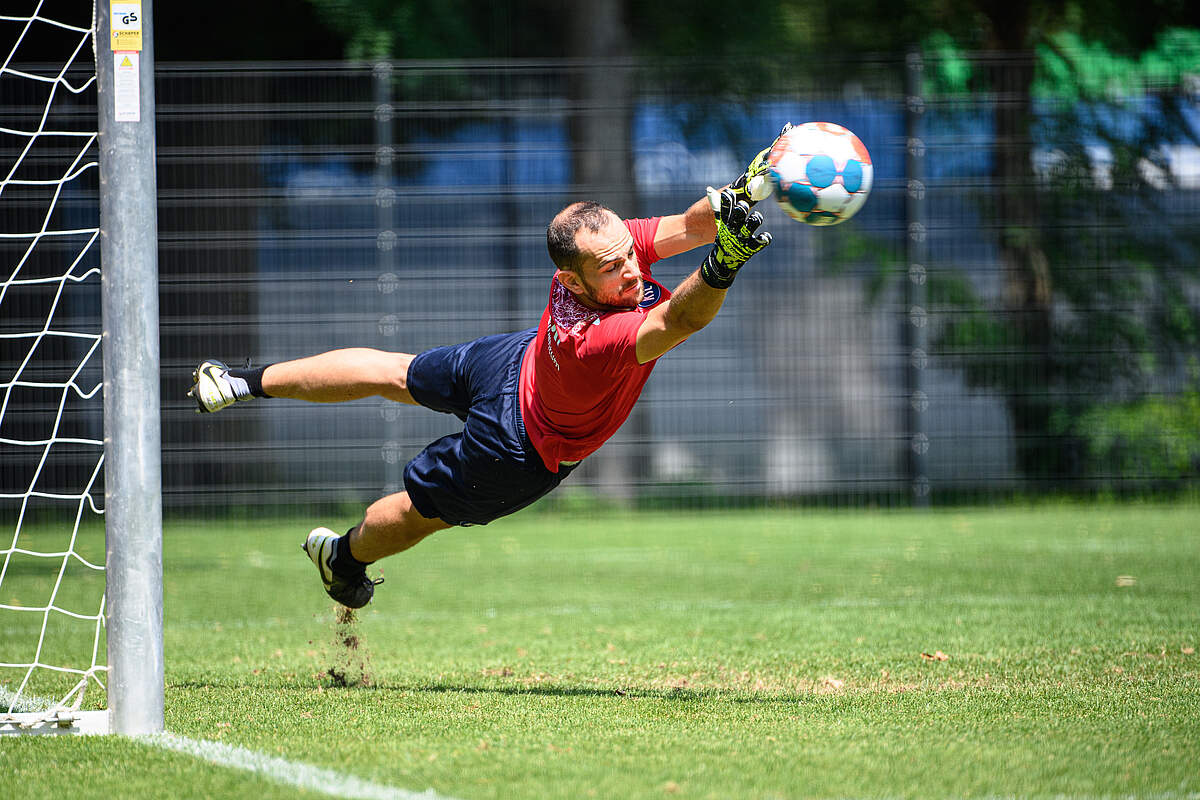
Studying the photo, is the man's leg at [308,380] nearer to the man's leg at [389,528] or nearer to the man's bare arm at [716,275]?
the man's leg at [389,528]

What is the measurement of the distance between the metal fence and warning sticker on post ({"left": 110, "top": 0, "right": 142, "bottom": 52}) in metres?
7.94

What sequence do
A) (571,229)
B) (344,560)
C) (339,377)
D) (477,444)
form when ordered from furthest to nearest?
(344,560) → (339,377) → (477,444) → (571,229)

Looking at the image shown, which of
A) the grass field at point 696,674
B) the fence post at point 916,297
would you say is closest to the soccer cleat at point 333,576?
the grass field at point 696,674

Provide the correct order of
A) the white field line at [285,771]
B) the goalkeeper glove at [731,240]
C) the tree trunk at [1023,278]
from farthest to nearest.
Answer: the tree trunk at [1023,278]
the goalkeeper glove at [731,240]
the white field line at [285,771]

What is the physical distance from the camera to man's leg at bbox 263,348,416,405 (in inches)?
191

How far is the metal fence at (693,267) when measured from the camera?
1178 centimetres

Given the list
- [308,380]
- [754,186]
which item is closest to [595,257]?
[754,186]

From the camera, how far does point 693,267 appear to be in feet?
39.8

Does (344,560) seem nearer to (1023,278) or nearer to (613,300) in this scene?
(613,300)

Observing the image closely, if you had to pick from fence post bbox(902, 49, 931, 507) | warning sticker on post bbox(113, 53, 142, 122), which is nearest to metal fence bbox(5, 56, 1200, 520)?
fence post bbox(902, 49, 931, 507)

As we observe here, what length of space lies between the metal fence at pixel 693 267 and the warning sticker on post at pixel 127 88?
796 centimetres

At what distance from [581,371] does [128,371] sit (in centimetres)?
153

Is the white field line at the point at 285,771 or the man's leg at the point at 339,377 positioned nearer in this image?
the white field line at the point at 285,771

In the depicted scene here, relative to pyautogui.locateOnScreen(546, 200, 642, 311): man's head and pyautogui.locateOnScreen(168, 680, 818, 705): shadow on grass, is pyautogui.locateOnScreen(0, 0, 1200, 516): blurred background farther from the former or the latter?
pyautogui.locateOnScreen(546, 200, 642, 311): man's head
